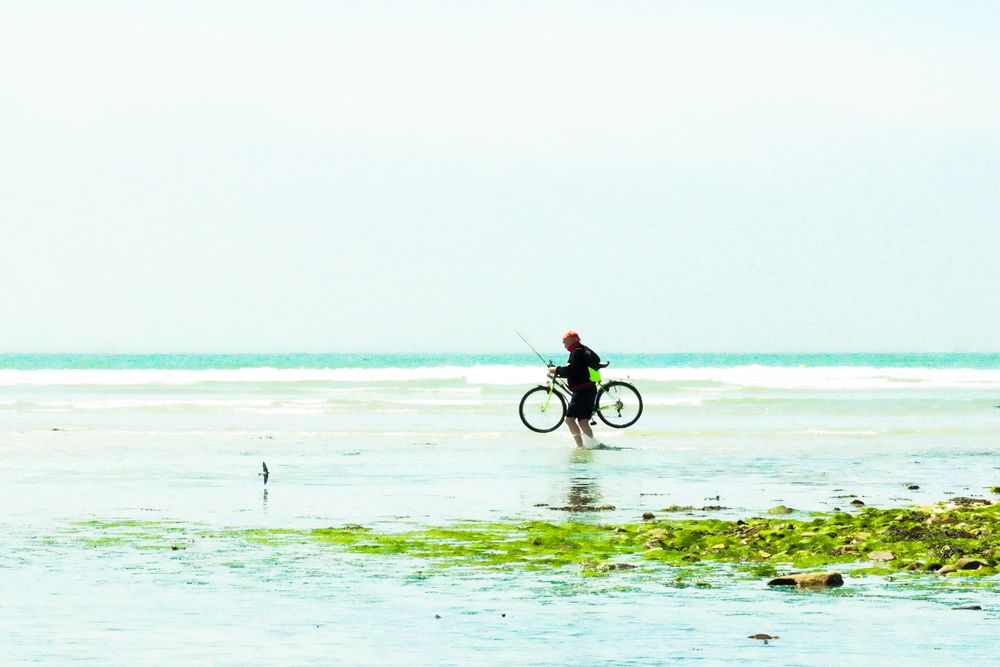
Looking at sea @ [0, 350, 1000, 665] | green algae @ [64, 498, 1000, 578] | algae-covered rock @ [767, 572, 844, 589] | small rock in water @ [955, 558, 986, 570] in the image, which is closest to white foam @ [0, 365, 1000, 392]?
sea @ [0, 350, 1000, 665]

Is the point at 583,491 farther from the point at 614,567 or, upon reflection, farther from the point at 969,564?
the point at 969,564

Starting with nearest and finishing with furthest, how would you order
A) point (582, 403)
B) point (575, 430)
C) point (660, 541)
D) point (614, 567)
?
point (614, 567) → point (660, 541) → point (582, 403) → point (575, 430)

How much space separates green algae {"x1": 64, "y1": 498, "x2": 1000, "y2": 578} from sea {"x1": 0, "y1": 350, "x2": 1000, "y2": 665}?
0.24 meters

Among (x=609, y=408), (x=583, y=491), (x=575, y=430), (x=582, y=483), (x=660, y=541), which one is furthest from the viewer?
(x=609, y=408)

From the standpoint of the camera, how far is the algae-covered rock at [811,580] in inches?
350

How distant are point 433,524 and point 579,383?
10004 millimetres

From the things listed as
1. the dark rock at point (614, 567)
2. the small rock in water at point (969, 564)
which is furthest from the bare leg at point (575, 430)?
the small rock in water at point (969, 564)

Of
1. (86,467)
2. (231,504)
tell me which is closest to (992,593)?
(231,504)

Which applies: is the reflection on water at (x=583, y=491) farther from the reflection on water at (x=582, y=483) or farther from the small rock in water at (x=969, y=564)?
the small rock in water at (x=969, y=564)

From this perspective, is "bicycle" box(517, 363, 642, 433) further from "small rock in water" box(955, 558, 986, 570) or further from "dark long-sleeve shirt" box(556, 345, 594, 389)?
"small rock in water" box(955, 558, 986, 570)

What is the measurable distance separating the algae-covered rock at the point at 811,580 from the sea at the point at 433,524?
0.57 feet

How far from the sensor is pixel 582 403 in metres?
22.0

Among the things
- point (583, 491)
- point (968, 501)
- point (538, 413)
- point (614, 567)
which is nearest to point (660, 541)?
point (614, 567)

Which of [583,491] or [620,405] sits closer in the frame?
[583,491]
